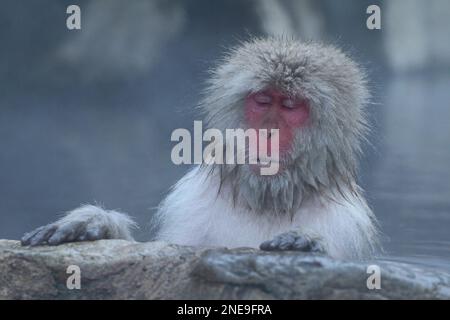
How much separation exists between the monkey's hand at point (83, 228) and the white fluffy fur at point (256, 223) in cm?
34

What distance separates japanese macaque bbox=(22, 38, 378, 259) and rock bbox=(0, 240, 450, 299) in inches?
12.4

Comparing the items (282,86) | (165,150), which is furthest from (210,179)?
(165,150)

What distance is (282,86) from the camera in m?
4.34

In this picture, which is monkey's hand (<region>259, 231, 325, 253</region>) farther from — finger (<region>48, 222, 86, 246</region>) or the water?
the water

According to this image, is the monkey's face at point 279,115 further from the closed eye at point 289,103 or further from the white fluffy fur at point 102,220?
the white fluffy fur at point 102,220

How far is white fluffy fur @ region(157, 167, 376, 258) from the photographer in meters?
4.34

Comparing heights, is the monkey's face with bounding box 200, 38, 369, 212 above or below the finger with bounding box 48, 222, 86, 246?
above

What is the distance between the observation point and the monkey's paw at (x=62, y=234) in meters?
4.05

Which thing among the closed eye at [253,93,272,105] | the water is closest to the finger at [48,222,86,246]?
the closed eye at [253,93,272,105]

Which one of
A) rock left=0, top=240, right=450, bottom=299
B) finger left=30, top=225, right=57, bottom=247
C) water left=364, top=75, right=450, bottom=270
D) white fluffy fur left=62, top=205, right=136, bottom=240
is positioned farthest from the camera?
water left=364, top=75, right=450, bottom=270

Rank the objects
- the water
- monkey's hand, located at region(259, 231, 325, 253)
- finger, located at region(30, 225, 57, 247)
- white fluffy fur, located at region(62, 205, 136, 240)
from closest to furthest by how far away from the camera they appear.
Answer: monkey's hand, located at region(259, 231, 325, 253), finger, located at region(30, 225, 57, 247), white fluffy fur, located at region(62, 205, 136, 240), the water

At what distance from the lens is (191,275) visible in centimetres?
359

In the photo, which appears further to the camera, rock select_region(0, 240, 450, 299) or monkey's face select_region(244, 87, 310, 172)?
monkey's face select_region(244, 87, 310, 172)
